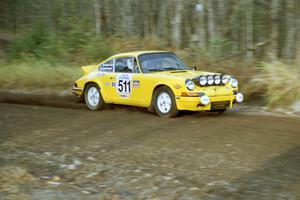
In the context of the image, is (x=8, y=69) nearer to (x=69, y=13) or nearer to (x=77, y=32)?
(x=77, y=32)

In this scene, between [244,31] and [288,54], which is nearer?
[288,54]

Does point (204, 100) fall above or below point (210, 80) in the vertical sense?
below

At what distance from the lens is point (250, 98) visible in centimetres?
1312

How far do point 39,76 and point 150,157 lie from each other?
1069 cm

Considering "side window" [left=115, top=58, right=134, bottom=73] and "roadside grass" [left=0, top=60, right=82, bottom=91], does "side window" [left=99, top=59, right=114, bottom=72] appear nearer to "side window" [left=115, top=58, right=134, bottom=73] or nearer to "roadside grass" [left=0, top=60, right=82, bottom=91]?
"side window" [left=115, top=58, right=134, bottom=73]

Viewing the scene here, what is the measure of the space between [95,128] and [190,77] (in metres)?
2.03

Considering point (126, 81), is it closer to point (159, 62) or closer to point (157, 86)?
point (159, 62)

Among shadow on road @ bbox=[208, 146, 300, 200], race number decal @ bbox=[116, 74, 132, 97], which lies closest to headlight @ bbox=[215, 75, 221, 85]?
race number decal @ bbox=[116, 74, 132, 97]

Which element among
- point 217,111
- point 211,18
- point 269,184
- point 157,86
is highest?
point 211,18

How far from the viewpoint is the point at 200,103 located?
998cm

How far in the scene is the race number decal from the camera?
11195 millimetres

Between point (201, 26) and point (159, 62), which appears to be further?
point (201, 26)

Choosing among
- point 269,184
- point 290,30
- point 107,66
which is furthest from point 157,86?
point 290,30

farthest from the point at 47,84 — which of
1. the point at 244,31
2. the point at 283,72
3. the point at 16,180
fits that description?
the point at 16,180
